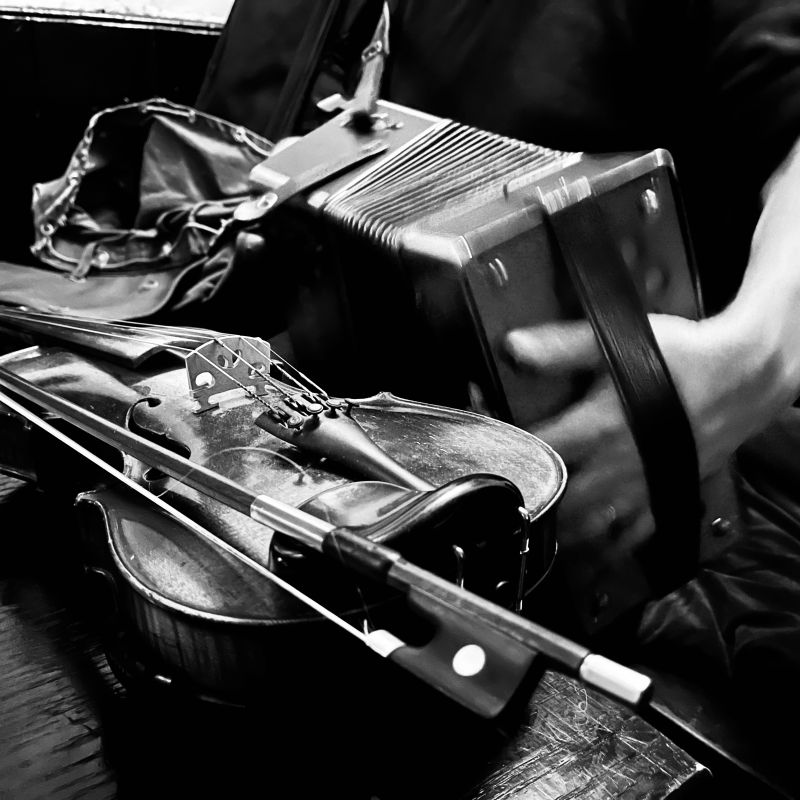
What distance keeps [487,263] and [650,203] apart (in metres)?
0.19

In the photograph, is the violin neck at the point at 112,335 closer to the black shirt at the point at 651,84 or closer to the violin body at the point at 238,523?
the violin body at the point at 238,523

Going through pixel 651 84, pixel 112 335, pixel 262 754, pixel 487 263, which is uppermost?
pixel 651 84

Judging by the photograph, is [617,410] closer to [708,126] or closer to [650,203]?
[650,203]

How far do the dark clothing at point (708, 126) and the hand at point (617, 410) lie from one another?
73mm

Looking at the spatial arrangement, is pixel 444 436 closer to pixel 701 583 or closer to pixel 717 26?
pixel 701 583

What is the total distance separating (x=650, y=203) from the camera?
93 centimetres

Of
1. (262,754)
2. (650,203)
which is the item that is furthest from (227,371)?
(650,203)

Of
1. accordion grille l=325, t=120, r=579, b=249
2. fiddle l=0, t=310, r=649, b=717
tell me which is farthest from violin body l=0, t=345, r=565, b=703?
accordion grille l=325, t=120, r=579, b=249

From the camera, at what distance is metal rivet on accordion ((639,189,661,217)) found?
3.03 feet

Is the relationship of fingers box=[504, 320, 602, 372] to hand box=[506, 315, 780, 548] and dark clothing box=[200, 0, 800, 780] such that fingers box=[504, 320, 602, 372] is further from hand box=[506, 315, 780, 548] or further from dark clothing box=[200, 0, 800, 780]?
dark clothing box=[200, 0, 800, 780]

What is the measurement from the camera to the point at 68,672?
0.76 meters

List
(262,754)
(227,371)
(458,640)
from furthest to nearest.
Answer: (227,371), (262,754), (458,640)

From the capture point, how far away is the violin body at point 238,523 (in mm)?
563

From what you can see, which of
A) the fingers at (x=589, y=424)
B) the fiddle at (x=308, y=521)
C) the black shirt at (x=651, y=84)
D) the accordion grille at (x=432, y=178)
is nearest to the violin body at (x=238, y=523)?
the fiddle at (x=308, y=521)
